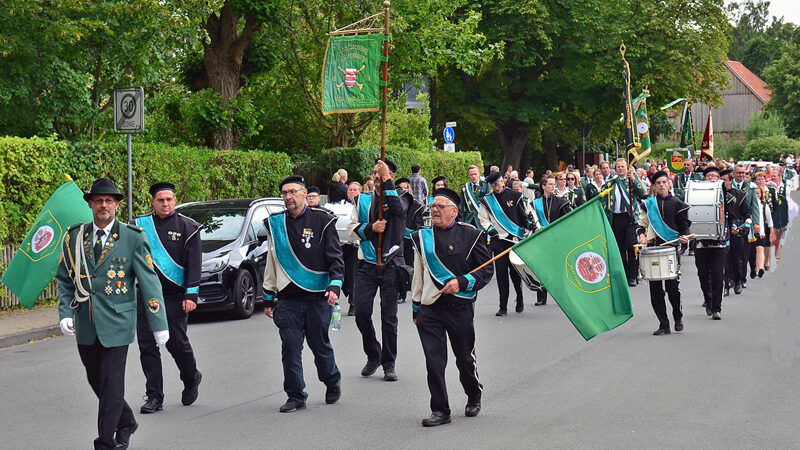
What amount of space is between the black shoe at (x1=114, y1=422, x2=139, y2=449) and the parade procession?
0.8 inches

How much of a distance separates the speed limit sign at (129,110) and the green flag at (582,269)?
8.53 metres

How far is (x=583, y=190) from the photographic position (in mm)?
20047

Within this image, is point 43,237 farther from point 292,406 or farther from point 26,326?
point 26,326

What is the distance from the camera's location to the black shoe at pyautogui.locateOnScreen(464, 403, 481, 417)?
7.80 metres

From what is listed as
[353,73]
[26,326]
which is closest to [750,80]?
[26,326]

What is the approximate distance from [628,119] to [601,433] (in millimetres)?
10311

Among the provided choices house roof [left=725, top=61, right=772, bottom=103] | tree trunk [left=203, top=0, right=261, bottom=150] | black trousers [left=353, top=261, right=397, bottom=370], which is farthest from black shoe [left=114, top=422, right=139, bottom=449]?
house roof [left=725, top=61, right=772, bottom=103]

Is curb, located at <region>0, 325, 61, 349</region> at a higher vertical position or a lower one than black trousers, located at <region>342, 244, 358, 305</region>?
lower

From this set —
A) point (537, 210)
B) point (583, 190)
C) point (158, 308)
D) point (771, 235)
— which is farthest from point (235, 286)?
point (771, 235)

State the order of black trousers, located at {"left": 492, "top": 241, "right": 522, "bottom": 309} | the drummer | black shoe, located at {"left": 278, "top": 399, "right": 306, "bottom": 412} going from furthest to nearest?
black trousers, located at {"left": 492, "top": 241, "right": 522, "bottom": 309}, the drummer, black shoe, located at {"left": 278, "top": 399, "right": 306, "bottom": 412}

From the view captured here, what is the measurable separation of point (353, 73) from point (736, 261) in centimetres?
842

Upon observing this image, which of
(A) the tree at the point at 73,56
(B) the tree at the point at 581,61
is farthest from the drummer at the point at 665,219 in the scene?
(B) the tree at the point at 581,61

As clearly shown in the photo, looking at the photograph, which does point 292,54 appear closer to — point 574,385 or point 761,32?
point 574,385

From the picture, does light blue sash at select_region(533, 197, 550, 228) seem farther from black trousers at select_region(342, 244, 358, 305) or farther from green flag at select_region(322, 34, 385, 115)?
green flag at select_region(322, 34, 385, 115)
